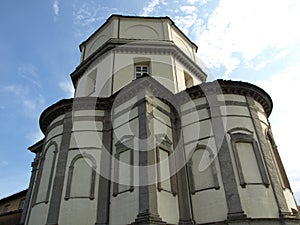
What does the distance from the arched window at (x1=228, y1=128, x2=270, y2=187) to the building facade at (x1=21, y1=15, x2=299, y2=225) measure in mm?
49

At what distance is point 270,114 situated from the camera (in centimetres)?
Result: 1546

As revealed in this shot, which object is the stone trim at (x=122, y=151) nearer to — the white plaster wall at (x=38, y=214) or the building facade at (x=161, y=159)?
the building facade at (x=161, y=159)

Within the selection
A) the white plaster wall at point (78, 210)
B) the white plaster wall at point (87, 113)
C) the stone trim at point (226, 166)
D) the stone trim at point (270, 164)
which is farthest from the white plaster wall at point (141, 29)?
the white plaster wall at point (78, 210)

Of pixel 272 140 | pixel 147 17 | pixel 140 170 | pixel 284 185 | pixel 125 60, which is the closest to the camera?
pixel 140 170

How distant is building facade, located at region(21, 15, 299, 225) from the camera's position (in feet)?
33.8

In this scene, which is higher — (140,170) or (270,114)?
(270,114)

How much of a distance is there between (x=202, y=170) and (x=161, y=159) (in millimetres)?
2092

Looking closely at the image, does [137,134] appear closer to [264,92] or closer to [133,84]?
[133,84]

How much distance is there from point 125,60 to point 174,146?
722 centimetres

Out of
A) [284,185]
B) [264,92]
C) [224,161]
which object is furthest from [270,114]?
[224,161]

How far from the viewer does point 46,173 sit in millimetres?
13055

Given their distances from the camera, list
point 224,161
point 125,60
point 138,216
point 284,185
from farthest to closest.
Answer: point 125,60
point 284,185
point 224,161
point 138,216

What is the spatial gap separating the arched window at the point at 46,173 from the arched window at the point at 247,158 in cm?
924

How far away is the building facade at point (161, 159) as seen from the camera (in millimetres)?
10312
